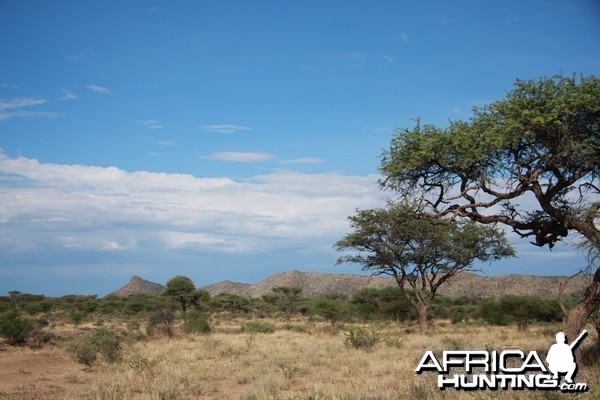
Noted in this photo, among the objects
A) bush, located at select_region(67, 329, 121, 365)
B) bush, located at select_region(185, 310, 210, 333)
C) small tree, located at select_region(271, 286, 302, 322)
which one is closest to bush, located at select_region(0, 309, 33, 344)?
bush, located at select_region(67, 329, 121, 365)

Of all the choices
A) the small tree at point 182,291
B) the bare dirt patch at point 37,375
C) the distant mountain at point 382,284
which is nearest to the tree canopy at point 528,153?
the bare dirt patch at point 37,375

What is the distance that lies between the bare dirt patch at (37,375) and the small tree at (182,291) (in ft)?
89.3

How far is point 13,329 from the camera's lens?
2559 cm

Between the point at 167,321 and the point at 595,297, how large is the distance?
2543 centimetres

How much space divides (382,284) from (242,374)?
251ft

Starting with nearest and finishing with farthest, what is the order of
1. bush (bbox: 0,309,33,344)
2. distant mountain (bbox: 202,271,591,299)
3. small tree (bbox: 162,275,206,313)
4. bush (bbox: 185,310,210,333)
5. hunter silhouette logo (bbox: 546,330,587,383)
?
hunter silhouette logo (bbox: 546,330,587,383)
bush (bbox: 0,309,33,344)
bush (bbox: 185,310,210,333)
small tree (bbox: 162,275,206,313)
distant mountain (bbox: 202,271,591,299)

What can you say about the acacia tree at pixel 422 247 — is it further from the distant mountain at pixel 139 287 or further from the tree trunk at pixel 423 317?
the distant mountain at pixel 139 287

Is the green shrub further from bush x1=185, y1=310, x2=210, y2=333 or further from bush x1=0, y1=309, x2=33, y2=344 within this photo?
bush x1=185, y1=310, x2=210, y2=333

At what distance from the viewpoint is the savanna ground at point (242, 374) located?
11320mm

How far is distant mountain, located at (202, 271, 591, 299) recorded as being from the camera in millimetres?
85562

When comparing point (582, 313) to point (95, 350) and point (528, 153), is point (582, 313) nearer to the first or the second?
point (528, 153)

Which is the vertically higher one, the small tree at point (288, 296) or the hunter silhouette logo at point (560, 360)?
the hunter silhouette logo at point (560, 360)

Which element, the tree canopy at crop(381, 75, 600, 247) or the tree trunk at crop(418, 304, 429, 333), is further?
the tree trunk at crop(418, 304, 429, 333)

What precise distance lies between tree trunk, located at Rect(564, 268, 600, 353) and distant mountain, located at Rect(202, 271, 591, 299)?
2471 inches
